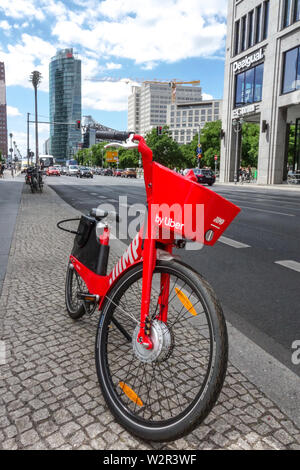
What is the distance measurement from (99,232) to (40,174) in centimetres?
1848

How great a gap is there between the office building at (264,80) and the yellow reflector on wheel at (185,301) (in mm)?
32213

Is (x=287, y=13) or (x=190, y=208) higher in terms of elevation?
(x=287, y=13)

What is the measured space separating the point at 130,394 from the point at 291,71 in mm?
34614

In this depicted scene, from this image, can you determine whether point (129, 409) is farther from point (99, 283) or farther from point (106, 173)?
point (106, 173)

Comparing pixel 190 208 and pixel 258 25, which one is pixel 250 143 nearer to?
pixel 258 25

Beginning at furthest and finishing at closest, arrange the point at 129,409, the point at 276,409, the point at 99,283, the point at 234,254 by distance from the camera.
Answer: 1. the point at 234,254
2. the point at 99,283
3. the point at 276,409
4. the point at 129,409

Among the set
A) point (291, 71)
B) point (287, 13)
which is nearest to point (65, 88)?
point (287, 13)

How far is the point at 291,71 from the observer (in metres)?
31.7

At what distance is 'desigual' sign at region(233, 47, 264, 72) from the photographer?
3526 cm

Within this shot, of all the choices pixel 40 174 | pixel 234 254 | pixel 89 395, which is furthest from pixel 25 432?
pixel 40 174

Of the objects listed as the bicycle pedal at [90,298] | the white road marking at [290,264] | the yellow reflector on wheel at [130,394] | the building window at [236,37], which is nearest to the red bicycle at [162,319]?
the yellow reflector on wheel at [130,394]

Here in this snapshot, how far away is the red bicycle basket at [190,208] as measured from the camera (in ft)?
6.05

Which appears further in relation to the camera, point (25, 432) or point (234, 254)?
point (234, 254)

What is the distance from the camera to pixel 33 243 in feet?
23.0
